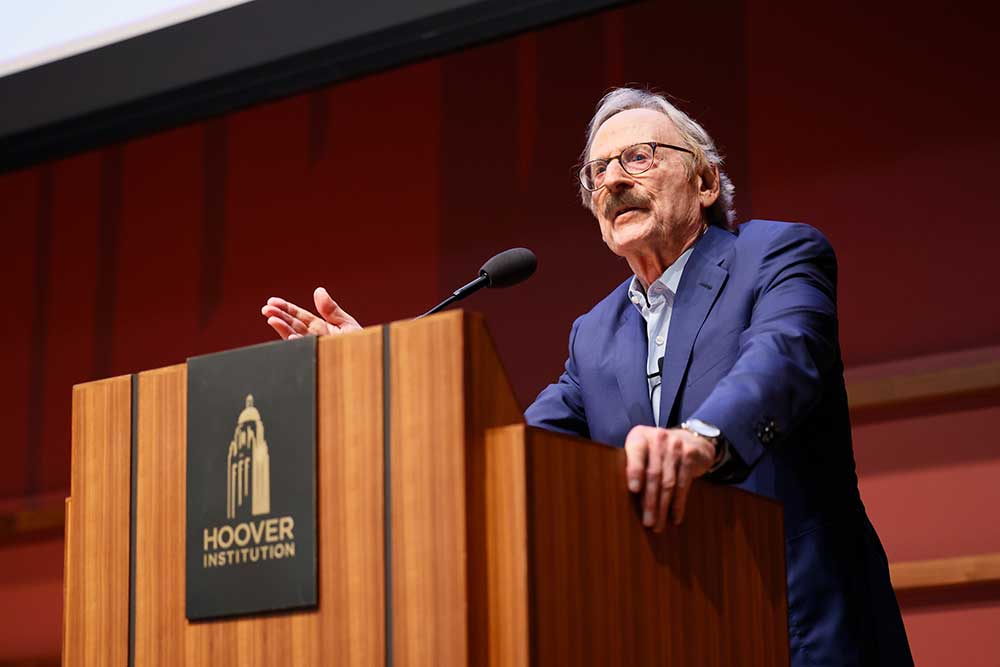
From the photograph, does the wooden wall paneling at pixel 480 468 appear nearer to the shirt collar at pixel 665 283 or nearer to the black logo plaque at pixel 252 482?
the black logo plaque at pixel 252 482

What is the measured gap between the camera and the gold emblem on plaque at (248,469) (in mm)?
1350

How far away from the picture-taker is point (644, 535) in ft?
4.60

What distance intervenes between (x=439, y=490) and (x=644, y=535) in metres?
0.27

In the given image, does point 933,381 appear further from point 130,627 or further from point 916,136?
point 130,627

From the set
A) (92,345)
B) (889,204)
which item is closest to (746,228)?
(889,204)

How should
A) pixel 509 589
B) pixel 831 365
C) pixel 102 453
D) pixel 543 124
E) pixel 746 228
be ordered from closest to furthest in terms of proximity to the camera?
pixel 509 589 → pixel 102 453 → pixel 831 365 → pixel 746 228 → pixel 543 124

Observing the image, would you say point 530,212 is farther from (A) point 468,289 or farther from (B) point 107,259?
(A) point 468,289

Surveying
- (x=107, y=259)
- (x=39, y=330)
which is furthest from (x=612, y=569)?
(x=39, y=330)

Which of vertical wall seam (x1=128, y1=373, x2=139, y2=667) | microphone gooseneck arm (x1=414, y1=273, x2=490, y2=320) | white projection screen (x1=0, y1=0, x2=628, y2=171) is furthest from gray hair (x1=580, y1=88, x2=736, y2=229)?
vertical wall seam (x1=128, y1=373, x2=139, y2=667)

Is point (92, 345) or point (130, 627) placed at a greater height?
point (92, 345)

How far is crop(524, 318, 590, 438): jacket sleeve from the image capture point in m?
2.20

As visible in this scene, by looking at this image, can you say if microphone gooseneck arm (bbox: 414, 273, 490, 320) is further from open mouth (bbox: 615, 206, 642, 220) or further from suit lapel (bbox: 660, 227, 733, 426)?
open mouth (bbox: 615, 206, 642, 220)

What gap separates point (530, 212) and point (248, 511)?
2625 mm

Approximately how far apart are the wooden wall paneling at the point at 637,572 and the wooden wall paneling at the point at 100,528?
49 cm
